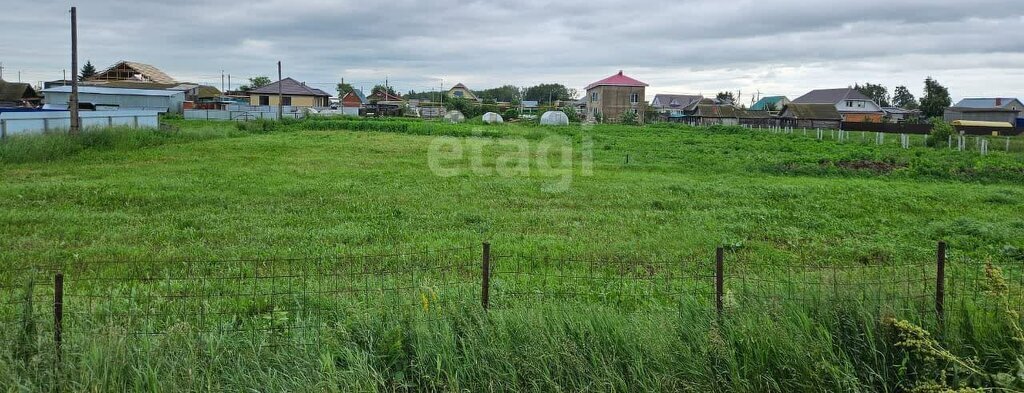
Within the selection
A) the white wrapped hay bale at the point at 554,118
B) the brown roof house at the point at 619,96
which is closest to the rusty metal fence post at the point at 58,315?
the white wrapped hay bale at the point at 554,118

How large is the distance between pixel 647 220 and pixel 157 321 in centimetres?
692

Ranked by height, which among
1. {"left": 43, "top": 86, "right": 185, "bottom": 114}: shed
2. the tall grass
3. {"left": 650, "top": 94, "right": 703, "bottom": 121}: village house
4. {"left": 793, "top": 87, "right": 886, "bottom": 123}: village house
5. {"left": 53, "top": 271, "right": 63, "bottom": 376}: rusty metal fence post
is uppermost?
{"left": 650, "top": 94, "right": 703, "bottom": 121}: village house

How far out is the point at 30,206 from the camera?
10234 mm

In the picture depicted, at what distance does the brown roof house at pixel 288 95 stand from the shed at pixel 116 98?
932 cm

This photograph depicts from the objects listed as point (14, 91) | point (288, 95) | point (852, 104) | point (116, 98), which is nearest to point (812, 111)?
point (852, 104)

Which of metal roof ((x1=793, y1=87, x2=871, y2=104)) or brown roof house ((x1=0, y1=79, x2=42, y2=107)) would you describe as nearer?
brown roof house ((x1=0, y1=79, x2=42, y2=107))

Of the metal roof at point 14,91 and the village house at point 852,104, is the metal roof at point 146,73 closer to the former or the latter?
the metal roof at point 14,91

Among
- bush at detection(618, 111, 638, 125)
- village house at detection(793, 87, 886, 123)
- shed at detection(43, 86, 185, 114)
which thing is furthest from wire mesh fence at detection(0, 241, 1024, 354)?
village house at detection(793, 87, 886, 123)

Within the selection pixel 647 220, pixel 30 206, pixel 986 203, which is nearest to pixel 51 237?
pixel 30 206

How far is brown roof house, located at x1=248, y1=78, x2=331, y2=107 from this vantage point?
6159cm

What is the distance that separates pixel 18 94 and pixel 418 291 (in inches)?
2140

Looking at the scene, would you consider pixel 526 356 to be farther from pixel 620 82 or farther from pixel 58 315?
pixel 620 82

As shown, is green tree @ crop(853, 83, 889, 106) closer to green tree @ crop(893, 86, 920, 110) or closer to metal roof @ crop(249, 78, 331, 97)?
green tree @ crop(893, 86, 920, 110)

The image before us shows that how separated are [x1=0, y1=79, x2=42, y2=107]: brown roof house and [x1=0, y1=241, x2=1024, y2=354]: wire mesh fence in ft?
160
